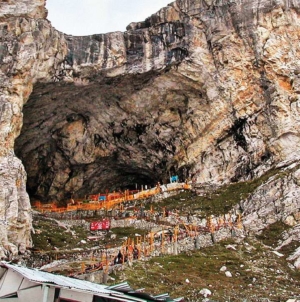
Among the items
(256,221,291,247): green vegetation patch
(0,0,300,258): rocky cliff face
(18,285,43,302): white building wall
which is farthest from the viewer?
(0,0,300,258): rocky cliff face

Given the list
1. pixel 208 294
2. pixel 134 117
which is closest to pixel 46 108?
pixel 134 117

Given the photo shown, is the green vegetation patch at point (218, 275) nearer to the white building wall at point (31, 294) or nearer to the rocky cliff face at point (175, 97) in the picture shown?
the white building wall at point (31, 294)

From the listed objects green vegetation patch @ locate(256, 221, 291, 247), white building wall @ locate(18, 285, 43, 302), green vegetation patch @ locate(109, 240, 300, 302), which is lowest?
green vegetation patch @ locate(256, 221, 291, 247)

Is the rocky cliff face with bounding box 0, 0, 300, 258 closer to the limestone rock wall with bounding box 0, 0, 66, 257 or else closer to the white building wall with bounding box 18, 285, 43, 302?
the limestone rock wall with bounding box 0, 0, 66, 257

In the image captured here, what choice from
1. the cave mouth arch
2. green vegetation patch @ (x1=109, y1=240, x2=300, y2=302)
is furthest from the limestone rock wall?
green vegetation patch @ (x1=109, y1=240, x2=300, y2=302)

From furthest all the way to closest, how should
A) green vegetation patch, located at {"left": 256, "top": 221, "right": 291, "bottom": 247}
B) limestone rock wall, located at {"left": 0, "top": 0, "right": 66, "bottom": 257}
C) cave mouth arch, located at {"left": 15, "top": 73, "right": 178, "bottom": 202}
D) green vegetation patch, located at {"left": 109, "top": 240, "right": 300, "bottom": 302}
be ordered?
1. cave mouth arch, located at {"left": 15, "top": 73, "right": 178, "bottom": 202}
2. green vegetation patch, located at {"left": 256, "top": 221, "right": 291, "bottom": 247}
3. limestone rock wall, located at {"left": 0, "top": 0, "right": 66, "bottom": 257}
4. green vegetation patch, located at {"left": 109, "top": 240, "right": 300, "bottom": 302}

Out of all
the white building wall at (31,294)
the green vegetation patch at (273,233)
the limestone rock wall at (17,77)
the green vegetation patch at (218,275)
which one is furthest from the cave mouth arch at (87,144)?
the white building wall at (31,294)

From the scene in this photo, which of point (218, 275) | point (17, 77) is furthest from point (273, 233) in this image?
point (17, 77)

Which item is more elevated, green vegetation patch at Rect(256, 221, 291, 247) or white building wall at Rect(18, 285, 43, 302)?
white building wall at Rect(18, 285, 43, 302)

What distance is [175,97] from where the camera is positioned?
165 ft

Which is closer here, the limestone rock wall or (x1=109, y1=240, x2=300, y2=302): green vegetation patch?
(x1=109, y1=240, x2=300, y2=302): green vegetation patch

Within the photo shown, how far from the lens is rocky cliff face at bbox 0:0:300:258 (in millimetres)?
46438

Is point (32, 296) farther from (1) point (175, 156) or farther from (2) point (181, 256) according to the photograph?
(1) point (175, 156)

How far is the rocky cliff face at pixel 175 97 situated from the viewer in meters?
46.4
